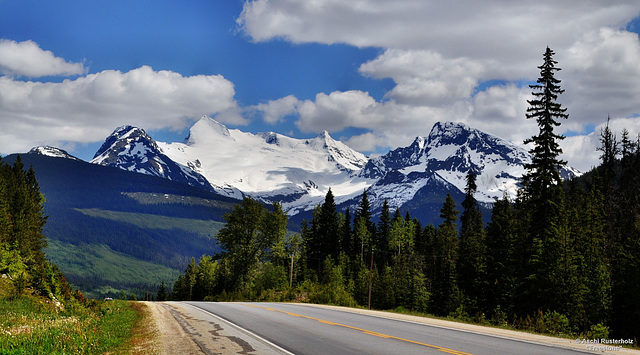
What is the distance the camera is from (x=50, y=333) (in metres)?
13.6

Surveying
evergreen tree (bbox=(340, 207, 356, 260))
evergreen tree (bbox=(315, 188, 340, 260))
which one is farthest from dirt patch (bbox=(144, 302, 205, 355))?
evergreen tree (bbox=(340, 207, 356, 260))

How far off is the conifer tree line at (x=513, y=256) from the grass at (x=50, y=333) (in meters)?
18.4

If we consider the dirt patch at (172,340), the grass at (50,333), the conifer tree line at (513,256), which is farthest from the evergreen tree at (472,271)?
the grass at (50,333)

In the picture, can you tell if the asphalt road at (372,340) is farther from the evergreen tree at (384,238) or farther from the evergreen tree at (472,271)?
the evergreen tree at (384,238)

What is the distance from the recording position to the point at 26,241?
5722 centimetres

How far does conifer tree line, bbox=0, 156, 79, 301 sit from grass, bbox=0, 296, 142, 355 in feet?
7.19

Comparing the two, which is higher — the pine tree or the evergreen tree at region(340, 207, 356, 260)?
the pine tree

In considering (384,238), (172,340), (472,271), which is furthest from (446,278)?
(172,340)

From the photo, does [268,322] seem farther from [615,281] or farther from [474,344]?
[615,281]

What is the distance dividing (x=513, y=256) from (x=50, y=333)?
42.7m

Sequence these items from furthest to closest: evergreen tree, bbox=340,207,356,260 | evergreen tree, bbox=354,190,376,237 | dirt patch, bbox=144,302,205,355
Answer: evergreen tree, bbox=354,190,376,237 → evergreen tree, bbox=340,207,356,260 → dirt patch, bbox=144,302,205,355

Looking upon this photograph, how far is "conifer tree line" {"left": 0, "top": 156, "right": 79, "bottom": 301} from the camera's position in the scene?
24.0 metres

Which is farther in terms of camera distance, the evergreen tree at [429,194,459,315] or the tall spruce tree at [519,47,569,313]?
the evergreen tree at [429,194,459,315]

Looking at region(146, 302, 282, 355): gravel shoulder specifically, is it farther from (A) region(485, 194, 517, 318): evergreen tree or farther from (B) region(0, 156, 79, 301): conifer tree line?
(A) region(485, 194, 517, 318): evergreen tree
